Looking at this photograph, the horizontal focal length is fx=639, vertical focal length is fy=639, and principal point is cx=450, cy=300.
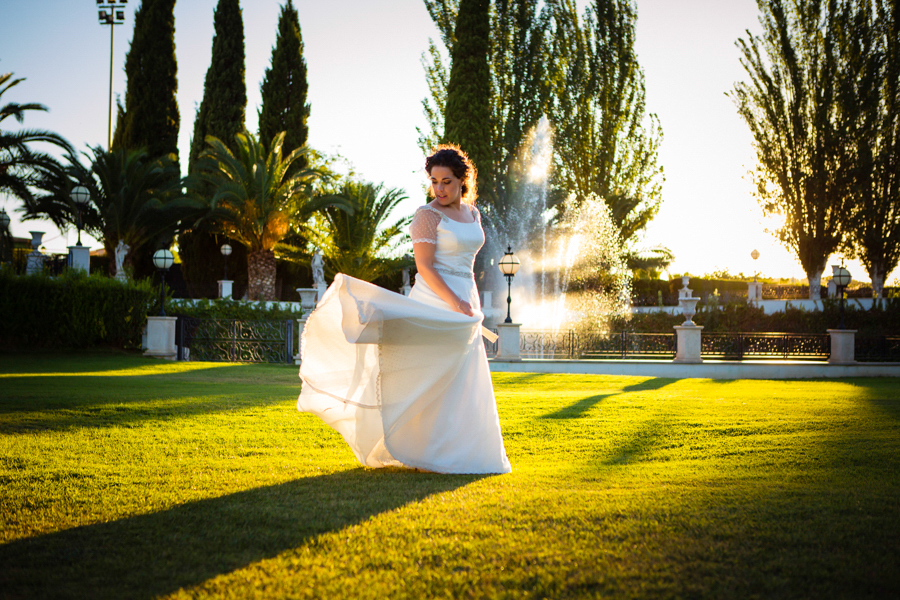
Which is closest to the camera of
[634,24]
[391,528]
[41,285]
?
[391,528]

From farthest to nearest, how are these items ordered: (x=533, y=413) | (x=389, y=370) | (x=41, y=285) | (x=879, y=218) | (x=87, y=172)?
(x=879, y=218), (x=87, y=172), (x=41, y=285), (x=533, y=413), (x=389, y=370)

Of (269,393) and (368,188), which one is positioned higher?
(368,188)

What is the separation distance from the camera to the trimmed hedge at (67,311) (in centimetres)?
1634

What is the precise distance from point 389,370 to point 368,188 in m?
24.7

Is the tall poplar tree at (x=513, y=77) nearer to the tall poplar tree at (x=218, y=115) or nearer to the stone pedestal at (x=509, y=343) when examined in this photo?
the tall poplar tree at (x=218, y=115)

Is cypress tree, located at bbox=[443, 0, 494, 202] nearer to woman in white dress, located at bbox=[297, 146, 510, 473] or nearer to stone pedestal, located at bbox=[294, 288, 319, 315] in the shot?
stone pedestal, located at bbox=[294, 288, 319, 315]

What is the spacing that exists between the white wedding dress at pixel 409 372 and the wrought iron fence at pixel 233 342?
550 inches

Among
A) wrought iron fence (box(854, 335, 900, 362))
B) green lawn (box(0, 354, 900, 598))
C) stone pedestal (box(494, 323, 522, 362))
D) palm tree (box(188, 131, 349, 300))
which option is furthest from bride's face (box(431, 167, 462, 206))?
palm tree (box(188, 131, 349, 300))

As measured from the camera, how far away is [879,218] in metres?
27.6

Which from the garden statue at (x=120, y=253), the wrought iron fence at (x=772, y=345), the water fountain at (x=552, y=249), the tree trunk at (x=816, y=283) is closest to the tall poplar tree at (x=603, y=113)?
the water fountain at (x=552, y=249)

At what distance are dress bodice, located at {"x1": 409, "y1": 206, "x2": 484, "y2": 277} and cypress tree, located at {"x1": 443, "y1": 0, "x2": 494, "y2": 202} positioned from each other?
1014 inches

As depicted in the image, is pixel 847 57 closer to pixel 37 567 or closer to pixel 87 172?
pixel 87 172

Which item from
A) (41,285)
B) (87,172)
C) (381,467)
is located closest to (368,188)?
(87,172)

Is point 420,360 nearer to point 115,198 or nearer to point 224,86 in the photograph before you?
point 115,198
